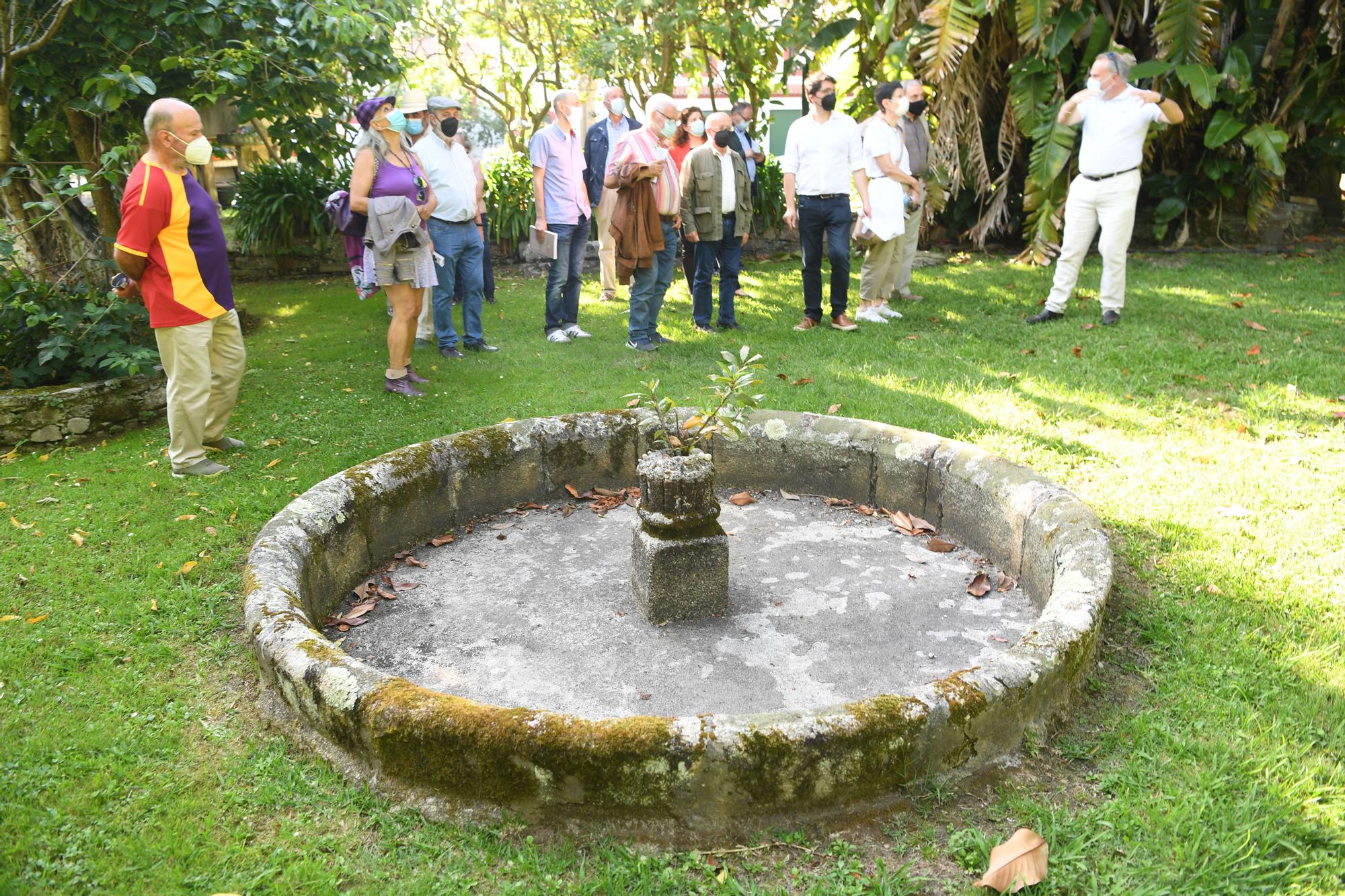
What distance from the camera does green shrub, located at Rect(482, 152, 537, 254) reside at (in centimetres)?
1179

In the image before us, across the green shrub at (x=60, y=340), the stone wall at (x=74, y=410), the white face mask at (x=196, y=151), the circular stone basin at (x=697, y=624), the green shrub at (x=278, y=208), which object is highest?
the white face mask at (x=196, y=151)

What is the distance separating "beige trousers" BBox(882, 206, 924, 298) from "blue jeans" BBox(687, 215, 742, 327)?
157 cm

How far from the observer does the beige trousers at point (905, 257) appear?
29.8ft

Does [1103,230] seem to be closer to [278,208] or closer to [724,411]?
[724,411]

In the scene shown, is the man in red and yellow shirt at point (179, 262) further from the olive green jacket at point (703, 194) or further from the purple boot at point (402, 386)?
the olive green jacket at point (703, 194)

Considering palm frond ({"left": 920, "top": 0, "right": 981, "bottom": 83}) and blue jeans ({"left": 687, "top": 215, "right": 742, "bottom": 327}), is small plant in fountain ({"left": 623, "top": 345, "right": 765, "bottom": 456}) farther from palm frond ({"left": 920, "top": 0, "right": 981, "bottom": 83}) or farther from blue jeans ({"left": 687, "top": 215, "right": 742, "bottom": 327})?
palm frond ({"left": 920, "top": 0, "right": 981, "bottom": 83})

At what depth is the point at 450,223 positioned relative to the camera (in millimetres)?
7746

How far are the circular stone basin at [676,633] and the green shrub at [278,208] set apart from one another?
25.3 ft

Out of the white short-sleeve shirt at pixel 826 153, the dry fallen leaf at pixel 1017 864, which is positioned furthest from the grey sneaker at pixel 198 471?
the white short-sleeve shirt at pixel 826 153

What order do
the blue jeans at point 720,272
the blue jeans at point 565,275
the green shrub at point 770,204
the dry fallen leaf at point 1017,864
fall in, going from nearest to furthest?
1. the dry fallen leaf at point 1017,864
2. the blue jeans at point 565,275
3. the blue jeans at point 720,272
4. the green shrub at point 770,204

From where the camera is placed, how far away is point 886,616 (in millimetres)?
4043

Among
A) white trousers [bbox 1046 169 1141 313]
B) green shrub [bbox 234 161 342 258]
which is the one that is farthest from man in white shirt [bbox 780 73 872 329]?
green shrub [bbox 234 161 342 258]

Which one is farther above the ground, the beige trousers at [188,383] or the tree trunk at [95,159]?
the tree trunk at [95,159]

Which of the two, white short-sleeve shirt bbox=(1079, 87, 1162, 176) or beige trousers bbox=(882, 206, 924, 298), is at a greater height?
white short-sleeve shirt bbox=(1079, 87, 1162, 176)
